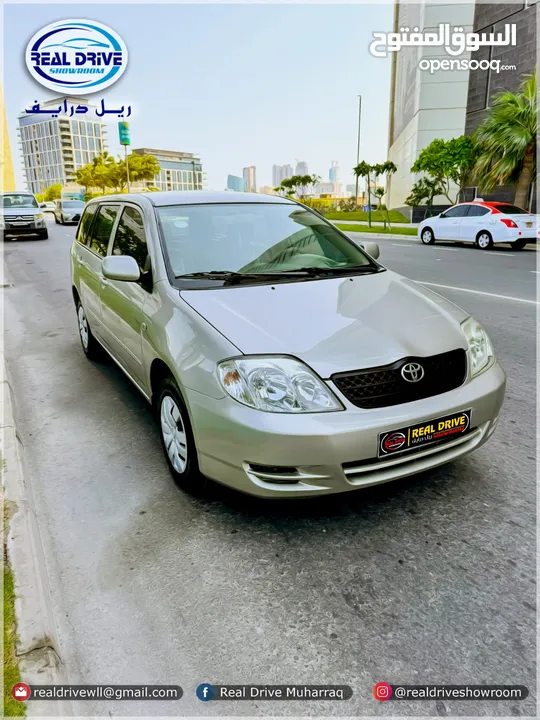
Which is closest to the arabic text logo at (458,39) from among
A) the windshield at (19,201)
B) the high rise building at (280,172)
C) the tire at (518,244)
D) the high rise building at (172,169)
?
the tire at (518,244)

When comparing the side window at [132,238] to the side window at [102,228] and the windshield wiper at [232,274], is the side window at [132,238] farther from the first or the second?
the windshield wiper at [232,274]

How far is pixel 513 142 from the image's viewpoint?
20469 millimetres

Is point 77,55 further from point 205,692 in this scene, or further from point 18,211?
point 205,692

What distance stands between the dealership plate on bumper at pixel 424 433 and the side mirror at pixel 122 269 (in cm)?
183

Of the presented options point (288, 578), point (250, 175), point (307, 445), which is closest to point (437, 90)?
point (307, 445)

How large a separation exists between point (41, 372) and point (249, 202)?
2.77 metres

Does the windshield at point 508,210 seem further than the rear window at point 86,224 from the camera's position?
Yes

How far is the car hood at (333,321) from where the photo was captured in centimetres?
261

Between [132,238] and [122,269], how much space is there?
2.21ft

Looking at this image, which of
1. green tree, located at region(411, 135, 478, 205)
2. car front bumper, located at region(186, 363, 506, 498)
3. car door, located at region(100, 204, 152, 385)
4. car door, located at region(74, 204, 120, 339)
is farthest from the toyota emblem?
green tree, located at region(411, 135, 478, 205)

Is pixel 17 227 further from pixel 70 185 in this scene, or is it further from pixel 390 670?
pixel 70 185

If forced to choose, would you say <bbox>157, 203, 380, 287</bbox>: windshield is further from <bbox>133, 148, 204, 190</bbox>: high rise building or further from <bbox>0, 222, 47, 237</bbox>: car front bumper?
<bbox>133, 148, 204, 190</bbox>: high rise building

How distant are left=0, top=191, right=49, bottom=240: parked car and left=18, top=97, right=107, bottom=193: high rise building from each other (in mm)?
114072

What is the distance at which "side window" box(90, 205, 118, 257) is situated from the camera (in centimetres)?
459
